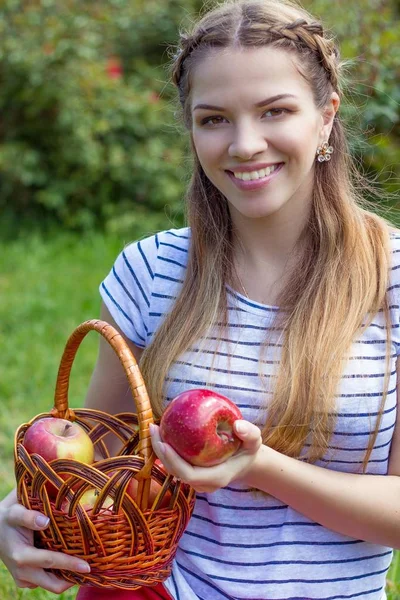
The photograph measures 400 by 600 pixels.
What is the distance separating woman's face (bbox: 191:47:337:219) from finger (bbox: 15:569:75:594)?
2.66ft

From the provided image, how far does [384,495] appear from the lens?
1752 mm

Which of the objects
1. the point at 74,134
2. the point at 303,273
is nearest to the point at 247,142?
the point at 303,273

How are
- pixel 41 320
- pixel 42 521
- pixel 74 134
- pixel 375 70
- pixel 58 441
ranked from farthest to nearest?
pixel 74 134, pixel 41 320, pixel 375 70, pixel 58 441, pixel 42 521

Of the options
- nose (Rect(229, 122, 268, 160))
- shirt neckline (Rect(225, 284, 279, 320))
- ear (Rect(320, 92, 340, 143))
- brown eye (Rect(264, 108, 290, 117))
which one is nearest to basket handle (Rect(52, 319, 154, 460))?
shirt neckline (Rect(225, 284, 279, 320))

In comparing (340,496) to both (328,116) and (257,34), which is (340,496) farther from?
(257,34)

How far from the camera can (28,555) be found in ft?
5.45

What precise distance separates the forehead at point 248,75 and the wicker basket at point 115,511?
1.73ft

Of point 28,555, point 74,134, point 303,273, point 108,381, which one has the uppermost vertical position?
point 74,134

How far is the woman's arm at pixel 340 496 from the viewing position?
1.68m

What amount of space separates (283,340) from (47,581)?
66cm

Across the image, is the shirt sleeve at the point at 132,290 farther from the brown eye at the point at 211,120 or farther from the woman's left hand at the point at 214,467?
the woman's left hand at the point at 214,467

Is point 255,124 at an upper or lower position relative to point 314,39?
lower

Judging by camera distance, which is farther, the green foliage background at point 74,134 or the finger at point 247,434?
the green foliage background at point 74,134

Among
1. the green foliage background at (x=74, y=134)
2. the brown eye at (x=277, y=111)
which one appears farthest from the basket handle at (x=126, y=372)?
the green foliage background at (x=74, y=134)
